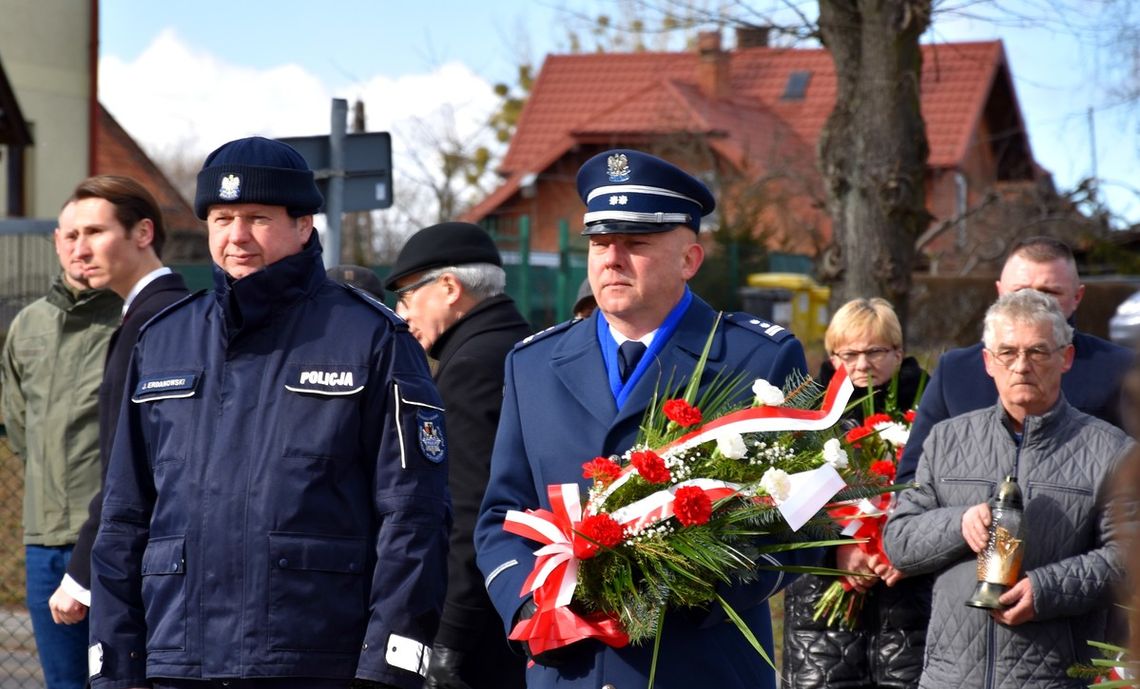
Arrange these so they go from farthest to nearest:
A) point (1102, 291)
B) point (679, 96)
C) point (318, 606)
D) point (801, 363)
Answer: point (679, 96) < point (1102, 291) < point (801, 363) < point (318, 606)

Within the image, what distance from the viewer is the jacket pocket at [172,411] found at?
3730 mm

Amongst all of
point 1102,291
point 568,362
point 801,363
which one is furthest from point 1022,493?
point 1102,291

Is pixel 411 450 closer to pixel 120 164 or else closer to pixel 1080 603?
pixel 1080 603

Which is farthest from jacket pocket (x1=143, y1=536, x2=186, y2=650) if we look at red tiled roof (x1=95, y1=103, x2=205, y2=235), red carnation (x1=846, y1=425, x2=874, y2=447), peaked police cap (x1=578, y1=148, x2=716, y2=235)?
red tiled roof (x1=95, y1=103, x2=205, y2=235)

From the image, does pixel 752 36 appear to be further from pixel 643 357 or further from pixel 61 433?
pixel 643 357

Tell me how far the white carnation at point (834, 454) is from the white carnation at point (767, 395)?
0.16m

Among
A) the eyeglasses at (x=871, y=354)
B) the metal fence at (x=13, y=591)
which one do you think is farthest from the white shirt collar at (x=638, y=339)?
the metal fence at (x=13, y=591)

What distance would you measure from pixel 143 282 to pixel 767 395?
2570 mm

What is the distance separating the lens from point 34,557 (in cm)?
550

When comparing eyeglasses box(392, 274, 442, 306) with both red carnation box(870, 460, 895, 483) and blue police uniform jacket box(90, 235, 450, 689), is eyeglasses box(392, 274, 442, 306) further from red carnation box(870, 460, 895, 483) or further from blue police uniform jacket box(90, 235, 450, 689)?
red carnation box(870, 460, 895, 483)

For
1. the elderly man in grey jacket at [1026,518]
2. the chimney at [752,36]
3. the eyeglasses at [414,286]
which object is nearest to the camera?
the elderly man in grey jacket at [1026,518]

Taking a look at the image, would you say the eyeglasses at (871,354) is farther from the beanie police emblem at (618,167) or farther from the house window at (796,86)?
the house window at (796,86)

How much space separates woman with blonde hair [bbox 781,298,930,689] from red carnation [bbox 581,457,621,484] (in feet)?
7.28

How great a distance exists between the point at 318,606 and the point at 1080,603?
2.34m
